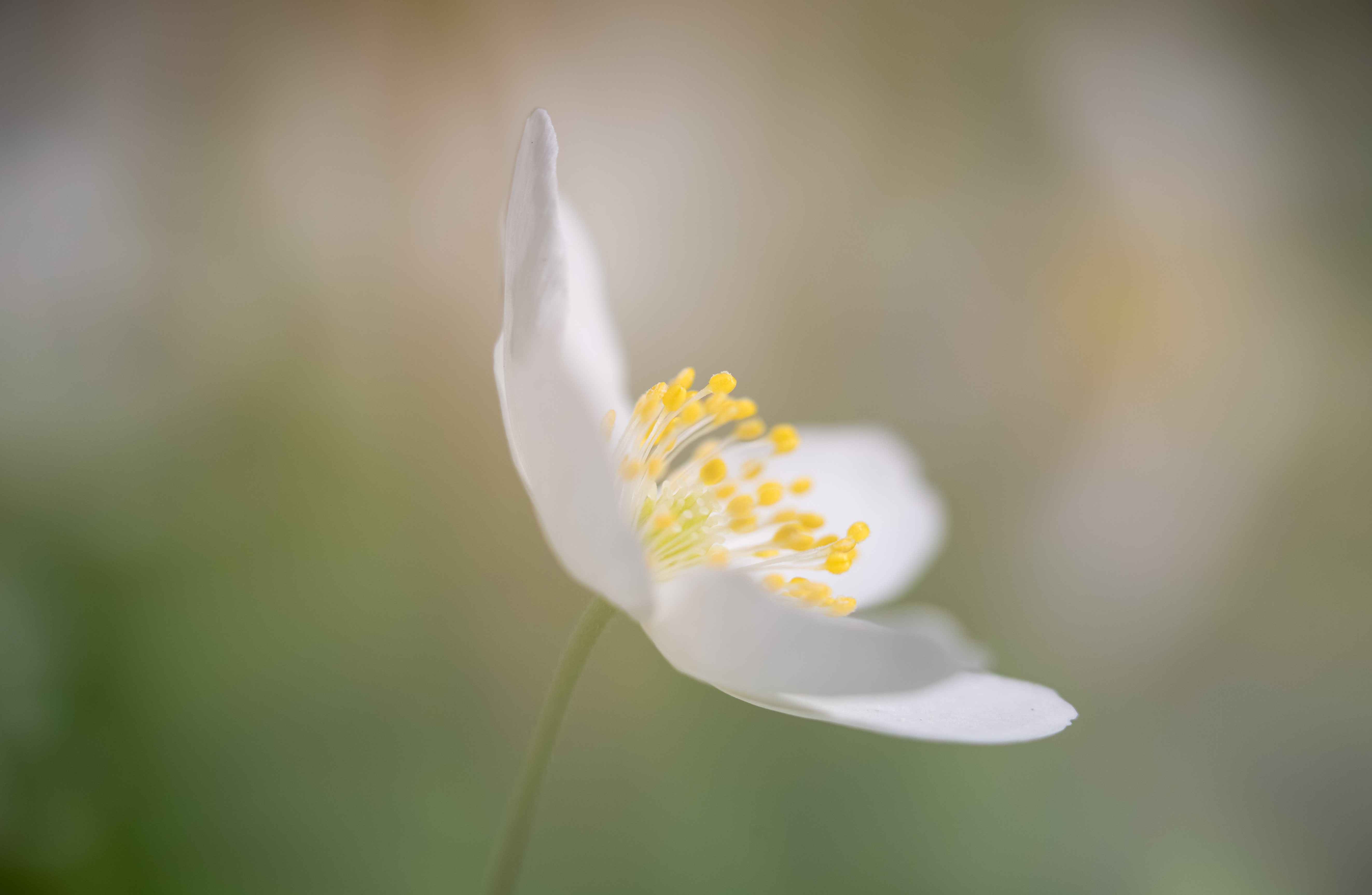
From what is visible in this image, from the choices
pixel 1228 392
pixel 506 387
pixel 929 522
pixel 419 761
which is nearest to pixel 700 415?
pixel 506 387

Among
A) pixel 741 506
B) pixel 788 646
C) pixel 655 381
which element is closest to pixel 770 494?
pixel 741 506

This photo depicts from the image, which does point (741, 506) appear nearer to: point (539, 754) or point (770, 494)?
point (770, 494)

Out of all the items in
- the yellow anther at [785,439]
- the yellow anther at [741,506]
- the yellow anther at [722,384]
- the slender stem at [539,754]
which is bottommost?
the slender stem at [539,754]

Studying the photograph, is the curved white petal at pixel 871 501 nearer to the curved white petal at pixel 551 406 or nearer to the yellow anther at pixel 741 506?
the yellow anther at pixel 741 506

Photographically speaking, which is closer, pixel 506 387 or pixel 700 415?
pixel 506 387

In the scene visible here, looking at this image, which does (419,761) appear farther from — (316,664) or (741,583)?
(741,583)

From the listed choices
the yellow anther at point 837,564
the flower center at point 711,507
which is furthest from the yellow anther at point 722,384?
Result: the yellow anther at point 837,564

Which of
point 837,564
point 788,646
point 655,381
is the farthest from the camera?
point 655,381
